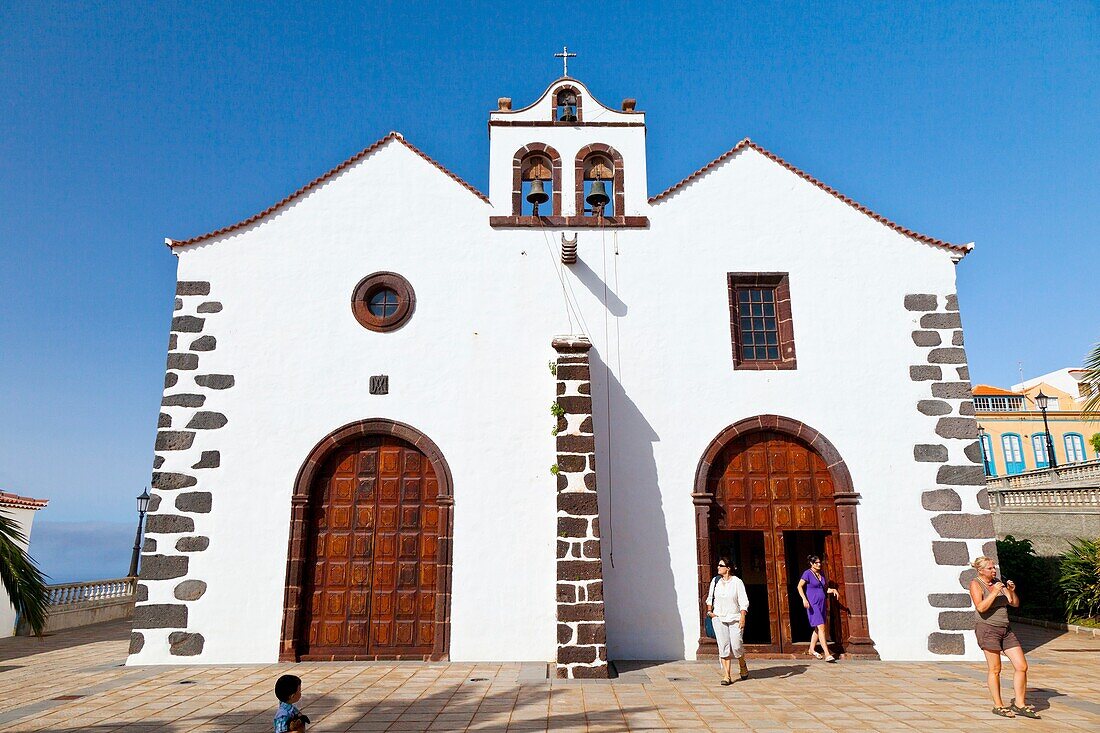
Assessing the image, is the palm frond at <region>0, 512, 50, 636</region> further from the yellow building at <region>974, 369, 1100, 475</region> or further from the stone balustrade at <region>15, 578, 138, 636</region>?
the yellow building at <region>974, 369, 1100, 475</region>

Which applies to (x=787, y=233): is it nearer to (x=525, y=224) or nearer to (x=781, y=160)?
(x=781, y=160)

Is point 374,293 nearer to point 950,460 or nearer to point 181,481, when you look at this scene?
point 181,481

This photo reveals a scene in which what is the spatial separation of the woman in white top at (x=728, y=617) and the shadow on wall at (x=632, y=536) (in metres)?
1.30

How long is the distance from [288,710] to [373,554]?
5.63 m

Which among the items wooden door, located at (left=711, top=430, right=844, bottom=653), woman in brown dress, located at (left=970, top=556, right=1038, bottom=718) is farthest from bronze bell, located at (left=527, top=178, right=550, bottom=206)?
woman in brown dress, located at (left=970, top=556, right=1038, bottom=718)

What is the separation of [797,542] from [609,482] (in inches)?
143

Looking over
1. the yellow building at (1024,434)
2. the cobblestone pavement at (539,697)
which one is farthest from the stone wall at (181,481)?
the yellow building at (1024,434)

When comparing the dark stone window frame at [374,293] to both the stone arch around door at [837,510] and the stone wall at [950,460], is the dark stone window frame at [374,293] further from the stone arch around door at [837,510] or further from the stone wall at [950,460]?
the stone wall at [950,460]

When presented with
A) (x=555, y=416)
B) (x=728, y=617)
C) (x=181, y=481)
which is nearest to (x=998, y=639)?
(x=728, y=617)

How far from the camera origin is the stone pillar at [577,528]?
8578 mm

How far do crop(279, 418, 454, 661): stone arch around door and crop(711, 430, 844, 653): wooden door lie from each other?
163 inches

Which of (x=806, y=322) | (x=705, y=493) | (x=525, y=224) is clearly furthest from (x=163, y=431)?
(x=806, y=322)

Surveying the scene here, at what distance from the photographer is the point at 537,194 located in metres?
10.8

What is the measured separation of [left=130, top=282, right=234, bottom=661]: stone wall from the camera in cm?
952
